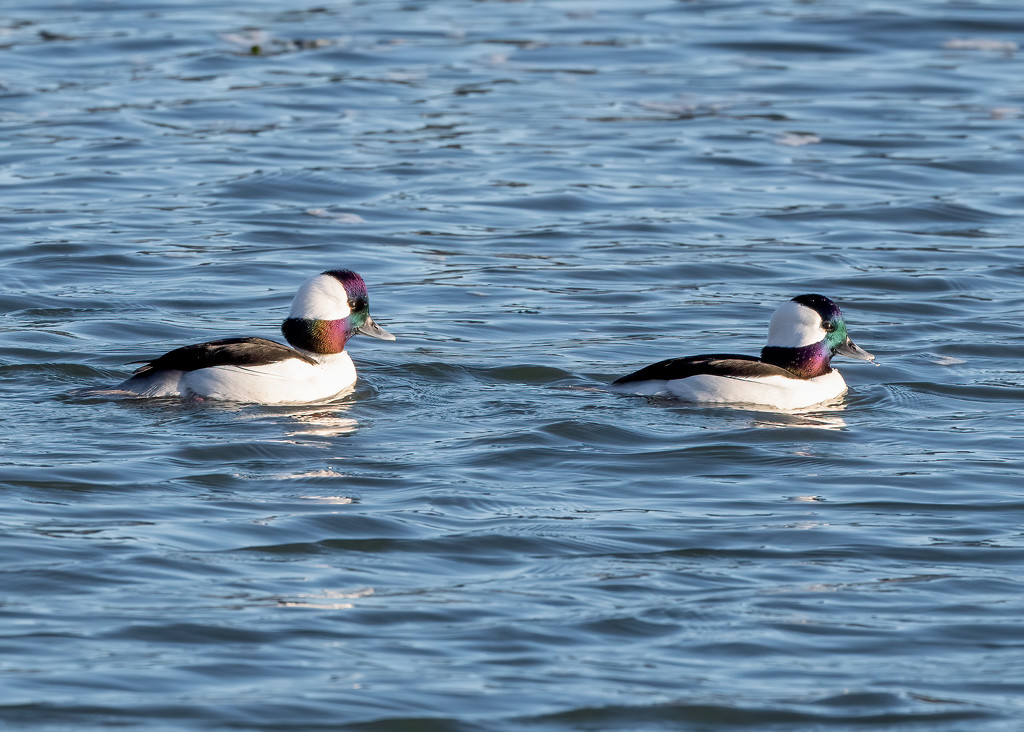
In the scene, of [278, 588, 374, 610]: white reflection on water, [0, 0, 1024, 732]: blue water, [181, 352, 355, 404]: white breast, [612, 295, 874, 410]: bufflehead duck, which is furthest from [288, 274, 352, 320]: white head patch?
[278, 588, 374, 610]: white reflection on water

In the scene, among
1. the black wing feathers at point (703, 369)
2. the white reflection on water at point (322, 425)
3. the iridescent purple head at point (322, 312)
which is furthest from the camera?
the iridescent purple head at point (322, 312)

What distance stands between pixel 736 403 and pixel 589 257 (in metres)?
4.24

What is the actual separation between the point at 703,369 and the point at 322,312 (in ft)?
7.48

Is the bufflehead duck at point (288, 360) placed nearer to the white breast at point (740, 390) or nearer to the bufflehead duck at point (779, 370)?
the bufflehead duck at point (779, 370)

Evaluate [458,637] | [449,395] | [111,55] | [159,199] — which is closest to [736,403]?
[449,395]

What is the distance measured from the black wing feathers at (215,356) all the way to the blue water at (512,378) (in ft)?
0.87

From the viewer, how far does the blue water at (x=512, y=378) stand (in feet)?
20.8

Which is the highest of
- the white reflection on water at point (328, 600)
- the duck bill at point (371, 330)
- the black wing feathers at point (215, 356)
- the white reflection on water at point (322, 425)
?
the black wing feathers at point (215, 356)

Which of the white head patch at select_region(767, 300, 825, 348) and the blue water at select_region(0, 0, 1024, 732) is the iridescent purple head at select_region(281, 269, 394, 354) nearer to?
the blue water at select_region(0, 0, 1024, 732)

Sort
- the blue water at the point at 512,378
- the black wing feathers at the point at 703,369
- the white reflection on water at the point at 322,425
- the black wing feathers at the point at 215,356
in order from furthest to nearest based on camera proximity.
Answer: the black wing feathers at the point at 703,369, the black wing feathers at the point at 215,356, the white reflection on water at the point at 322,425, the blue water at the point at 512,378

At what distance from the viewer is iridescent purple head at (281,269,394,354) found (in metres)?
10.6

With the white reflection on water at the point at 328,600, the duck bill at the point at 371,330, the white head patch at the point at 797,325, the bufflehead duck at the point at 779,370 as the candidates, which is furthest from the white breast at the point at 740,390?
the white reflection on water at the point at 328,600

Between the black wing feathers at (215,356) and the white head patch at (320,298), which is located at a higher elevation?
the white head patch at (320,298)

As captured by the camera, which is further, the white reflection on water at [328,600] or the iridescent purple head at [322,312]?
the iridescent purple head at [322,312]
